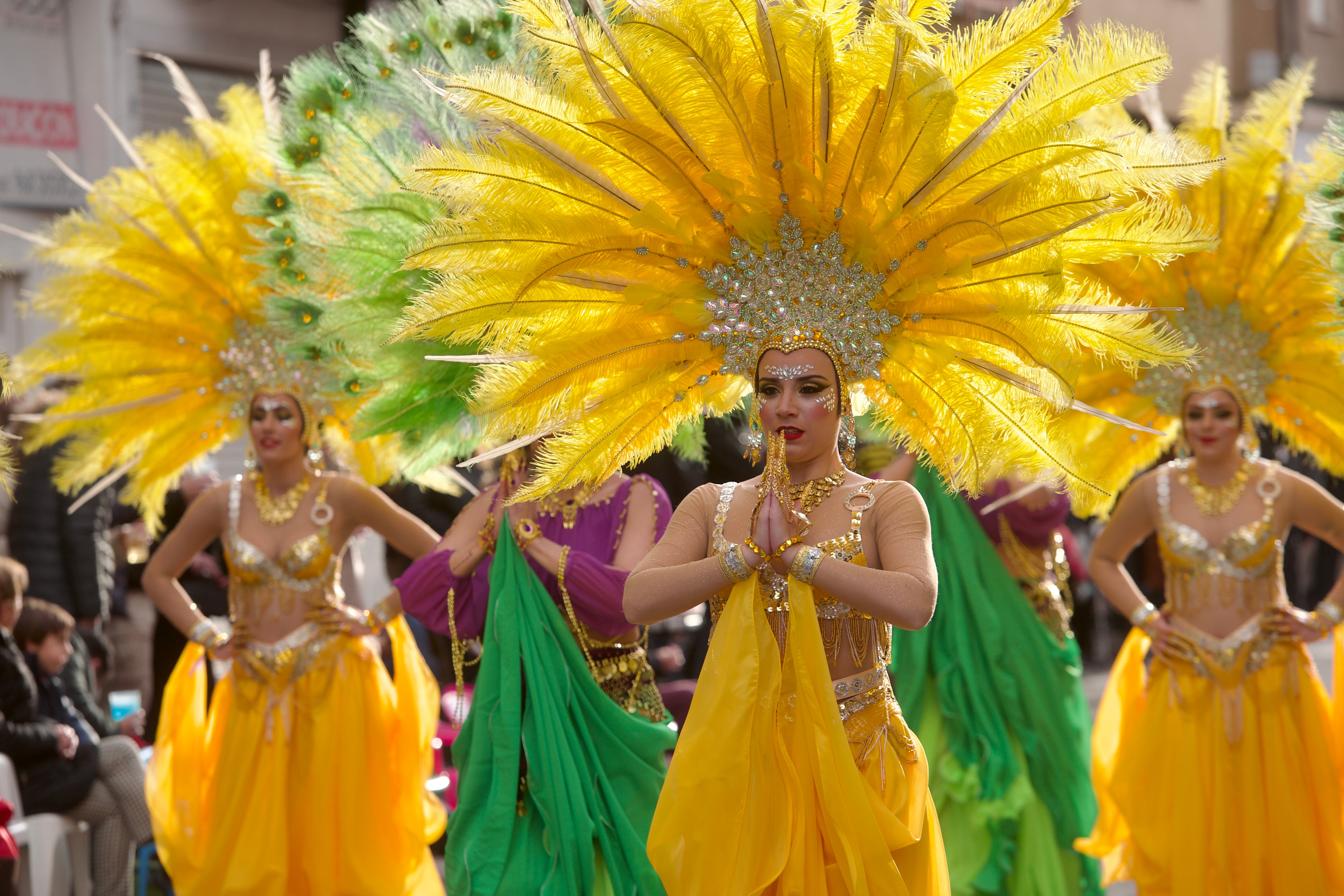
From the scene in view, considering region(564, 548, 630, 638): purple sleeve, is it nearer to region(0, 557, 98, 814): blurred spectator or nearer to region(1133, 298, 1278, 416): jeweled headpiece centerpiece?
region(1133, 298, 1278, 416): jeweled headpiece centerpiece

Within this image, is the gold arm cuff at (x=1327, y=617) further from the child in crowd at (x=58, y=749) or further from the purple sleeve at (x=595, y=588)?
the child in crowd at (x=58, y=749)

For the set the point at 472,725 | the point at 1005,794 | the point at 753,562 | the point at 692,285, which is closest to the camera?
the point at 753,562

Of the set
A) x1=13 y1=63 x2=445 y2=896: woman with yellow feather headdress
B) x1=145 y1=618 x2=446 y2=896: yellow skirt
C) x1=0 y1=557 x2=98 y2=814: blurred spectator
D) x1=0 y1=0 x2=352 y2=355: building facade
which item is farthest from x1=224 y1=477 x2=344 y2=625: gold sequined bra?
x1=0 y1=0 x2=352 y2=355: building facade

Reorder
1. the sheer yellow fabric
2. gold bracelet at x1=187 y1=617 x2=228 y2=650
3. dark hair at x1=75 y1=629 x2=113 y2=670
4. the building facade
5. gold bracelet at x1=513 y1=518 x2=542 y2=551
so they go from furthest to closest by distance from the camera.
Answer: the building facade, dark hair at x1=75 y1=629 x2=113 y2=670, gold bracelet at x1=187 y1=617 x2=228 y2=650, gold bracelet at x1=513 y1=518 x2=542 y2=551, the sheer yellow fabric

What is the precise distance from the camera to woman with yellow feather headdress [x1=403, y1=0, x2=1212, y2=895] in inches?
119

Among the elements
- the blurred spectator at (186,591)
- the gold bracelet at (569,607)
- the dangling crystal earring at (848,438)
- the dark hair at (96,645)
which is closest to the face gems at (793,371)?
the dangling crystal earring at (848,438)

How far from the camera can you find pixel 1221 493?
16.1 ft

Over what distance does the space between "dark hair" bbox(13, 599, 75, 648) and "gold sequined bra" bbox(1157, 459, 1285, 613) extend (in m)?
4.18

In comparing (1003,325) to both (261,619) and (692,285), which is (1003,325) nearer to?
(692,285)

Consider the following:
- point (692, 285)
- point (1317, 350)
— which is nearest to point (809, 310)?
point (692, 285)

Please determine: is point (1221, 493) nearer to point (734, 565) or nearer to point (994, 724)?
point (994, 724)

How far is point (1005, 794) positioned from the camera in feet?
17.0

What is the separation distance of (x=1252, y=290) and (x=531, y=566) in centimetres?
264

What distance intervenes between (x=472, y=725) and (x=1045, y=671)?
2.39m
